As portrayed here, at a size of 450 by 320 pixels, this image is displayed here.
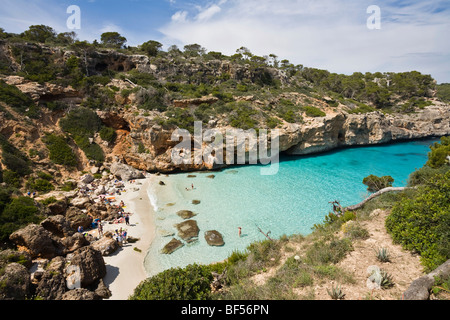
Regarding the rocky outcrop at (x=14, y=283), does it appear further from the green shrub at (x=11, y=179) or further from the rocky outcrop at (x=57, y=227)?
the green shrub at (x=11, y=179)

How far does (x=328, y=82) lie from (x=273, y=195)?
43940 millimetres

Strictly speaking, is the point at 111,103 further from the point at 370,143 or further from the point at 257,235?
the point at 370,143

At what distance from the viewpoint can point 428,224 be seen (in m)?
5.61

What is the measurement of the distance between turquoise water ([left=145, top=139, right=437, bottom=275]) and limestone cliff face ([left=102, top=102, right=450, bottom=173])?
2.18 meters

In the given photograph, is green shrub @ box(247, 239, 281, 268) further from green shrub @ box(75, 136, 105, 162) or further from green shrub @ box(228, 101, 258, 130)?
green shrub @ box(75, 136, 105, 162)

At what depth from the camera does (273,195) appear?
1653cm

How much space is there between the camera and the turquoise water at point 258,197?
37.6 feet

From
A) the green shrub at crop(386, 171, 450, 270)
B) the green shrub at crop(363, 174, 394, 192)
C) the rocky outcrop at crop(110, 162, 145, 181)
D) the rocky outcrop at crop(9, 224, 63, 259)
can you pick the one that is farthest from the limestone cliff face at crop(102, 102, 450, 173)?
the green shrub at crop(386, 171, 450, 270)

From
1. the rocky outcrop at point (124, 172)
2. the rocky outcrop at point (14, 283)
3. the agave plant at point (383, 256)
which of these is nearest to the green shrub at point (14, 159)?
the rocky outcrop at point (124, 172)

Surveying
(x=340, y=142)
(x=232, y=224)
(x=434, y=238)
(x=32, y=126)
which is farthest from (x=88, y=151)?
(x=340, y=142)

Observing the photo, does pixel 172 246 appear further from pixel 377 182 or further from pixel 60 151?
pixel 60 151

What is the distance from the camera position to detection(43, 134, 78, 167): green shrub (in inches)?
786

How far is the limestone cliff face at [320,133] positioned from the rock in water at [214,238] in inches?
423

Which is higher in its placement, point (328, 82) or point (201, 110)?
point (328, 82)
